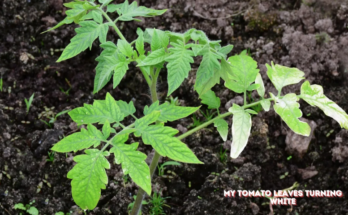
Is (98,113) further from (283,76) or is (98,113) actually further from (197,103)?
(197,103)

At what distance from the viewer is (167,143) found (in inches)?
49.0

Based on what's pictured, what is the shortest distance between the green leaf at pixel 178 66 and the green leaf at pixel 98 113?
26 cm

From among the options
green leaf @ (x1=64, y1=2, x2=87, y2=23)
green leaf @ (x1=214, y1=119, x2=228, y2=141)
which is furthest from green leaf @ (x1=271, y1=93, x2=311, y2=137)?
green leaf @ (x1=64, y1=2, x2=87, y2=23)

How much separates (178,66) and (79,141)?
44 cm

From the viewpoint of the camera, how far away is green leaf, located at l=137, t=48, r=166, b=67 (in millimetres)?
1354

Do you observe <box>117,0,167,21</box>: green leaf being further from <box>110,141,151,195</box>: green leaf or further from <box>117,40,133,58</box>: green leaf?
<box>110,141,151,195</box>: green leaf

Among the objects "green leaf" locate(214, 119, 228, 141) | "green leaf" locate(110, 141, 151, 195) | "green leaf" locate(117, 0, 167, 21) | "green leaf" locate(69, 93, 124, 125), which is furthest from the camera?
"green leaf" locate(117, 0, 167, 21)

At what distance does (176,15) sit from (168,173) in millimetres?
1308

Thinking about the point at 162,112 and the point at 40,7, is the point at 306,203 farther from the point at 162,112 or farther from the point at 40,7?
the point at 40,7

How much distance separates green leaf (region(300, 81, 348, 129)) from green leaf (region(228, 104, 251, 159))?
0.86 feet

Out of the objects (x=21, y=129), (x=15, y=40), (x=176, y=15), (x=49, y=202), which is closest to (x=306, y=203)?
(x=49, y=202)

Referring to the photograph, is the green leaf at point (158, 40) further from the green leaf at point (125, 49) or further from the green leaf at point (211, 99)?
the green leaf at point (211, 99)

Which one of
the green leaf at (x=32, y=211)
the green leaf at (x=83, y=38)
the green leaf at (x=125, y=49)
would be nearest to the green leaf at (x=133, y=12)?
the green leaf at (x=83, y=38)

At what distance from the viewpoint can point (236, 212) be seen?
209 cm
